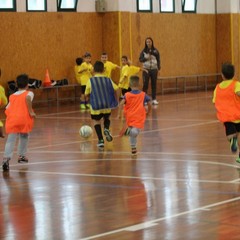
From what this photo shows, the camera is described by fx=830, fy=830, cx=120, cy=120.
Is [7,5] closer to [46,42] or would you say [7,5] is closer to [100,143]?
[46,42]

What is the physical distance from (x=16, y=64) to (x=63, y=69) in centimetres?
221

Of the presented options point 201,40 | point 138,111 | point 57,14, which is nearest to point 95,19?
point 57,14

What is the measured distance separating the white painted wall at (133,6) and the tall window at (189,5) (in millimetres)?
236

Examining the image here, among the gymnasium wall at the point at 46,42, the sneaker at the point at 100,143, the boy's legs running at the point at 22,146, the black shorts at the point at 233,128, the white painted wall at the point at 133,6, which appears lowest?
the sneaker at the point at 100,143

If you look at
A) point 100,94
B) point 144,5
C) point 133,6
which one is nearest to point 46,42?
point 133,6

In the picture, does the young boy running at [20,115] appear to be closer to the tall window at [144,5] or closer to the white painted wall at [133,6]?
the white painted wall at [133,6]

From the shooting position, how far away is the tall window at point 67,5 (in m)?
28.7

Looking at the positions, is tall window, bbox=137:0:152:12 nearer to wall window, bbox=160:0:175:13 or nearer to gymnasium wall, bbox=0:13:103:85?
wall window, bbox=160:0:175:13

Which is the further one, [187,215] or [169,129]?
[169,129]

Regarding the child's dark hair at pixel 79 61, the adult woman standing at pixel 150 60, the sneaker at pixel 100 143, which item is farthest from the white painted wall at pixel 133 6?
the sneaker at pixel 100 143

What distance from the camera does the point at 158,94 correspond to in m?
32.3

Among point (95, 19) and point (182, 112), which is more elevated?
point (95, 19)

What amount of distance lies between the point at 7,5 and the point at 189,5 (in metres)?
10.3

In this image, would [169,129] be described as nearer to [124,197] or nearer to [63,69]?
[124,197]
